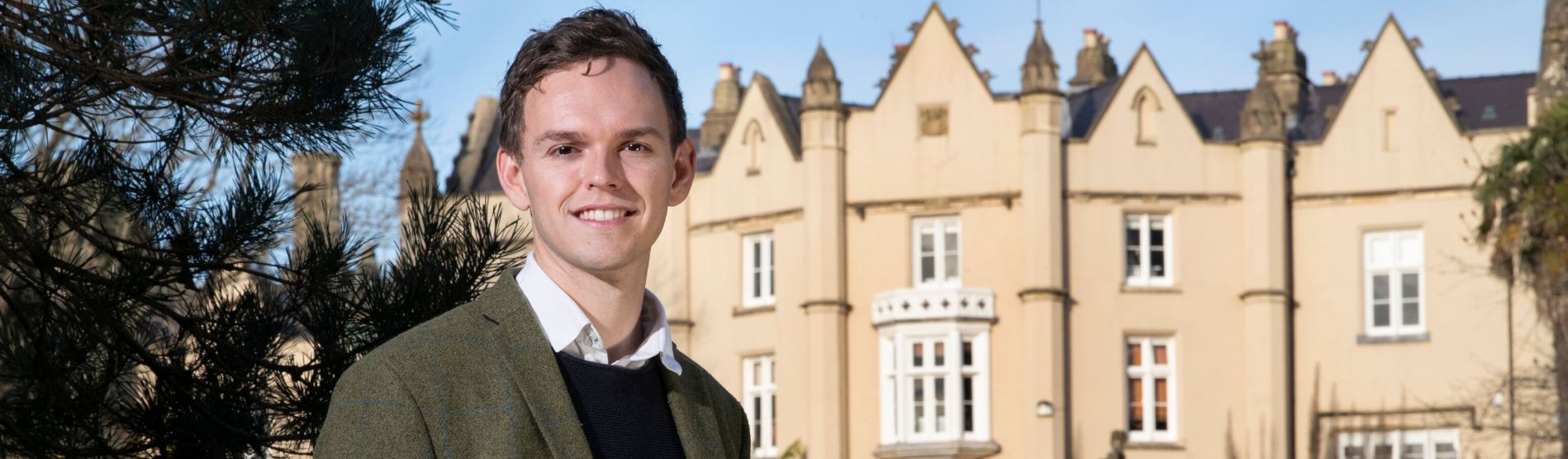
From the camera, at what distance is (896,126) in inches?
1321

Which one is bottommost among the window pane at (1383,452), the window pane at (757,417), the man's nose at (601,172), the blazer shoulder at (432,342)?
the window pane at (1383,452)

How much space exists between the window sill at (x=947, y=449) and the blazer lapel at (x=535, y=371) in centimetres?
2912

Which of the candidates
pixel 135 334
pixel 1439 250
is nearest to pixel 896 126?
pixel 1439 250

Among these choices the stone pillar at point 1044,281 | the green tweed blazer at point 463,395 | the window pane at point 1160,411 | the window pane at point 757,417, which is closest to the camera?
the green tweed blazer at point 463,395

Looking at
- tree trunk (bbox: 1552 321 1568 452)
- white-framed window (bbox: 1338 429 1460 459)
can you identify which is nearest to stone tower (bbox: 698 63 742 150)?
white-framed window (bbox: 1338 429 1460 459)

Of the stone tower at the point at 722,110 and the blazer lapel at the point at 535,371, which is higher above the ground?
the stone tower at the point at 722,110

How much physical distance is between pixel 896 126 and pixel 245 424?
27634mm

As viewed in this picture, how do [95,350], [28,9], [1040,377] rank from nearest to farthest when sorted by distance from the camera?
[28,9] < [95,350] < [1040,377]

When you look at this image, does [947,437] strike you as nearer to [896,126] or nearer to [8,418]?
[896,126]

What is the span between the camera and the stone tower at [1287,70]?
3688cm

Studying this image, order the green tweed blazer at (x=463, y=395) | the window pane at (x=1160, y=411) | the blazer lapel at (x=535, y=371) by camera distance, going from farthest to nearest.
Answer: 1. the window pane at (x=1160, y=411)
2. the blazer lapel at (x=535, y=371)
3. the green tweed blazer at (x=463, y=395)

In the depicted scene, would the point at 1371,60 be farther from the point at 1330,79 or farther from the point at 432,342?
the point at 432,342

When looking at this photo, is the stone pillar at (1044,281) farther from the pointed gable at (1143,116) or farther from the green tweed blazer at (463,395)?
the green tweed blazer at (463,395)

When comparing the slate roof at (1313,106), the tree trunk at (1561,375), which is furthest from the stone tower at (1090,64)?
the tree trunk at (1561,375)
